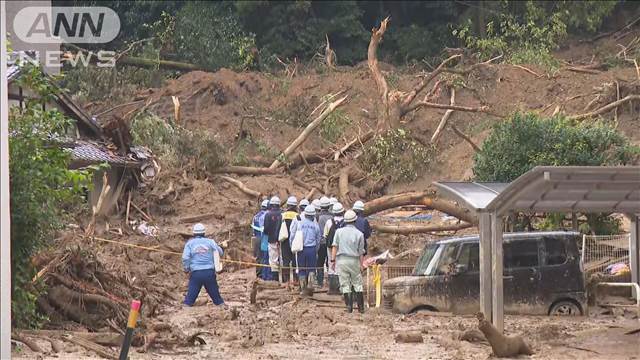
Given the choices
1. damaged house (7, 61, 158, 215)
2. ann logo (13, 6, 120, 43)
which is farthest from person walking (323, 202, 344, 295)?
ann logo (13, 6, 120, 43)

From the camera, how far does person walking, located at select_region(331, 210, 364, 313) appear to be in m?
19.9

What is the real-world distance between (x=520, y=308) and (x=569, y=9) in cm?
2877

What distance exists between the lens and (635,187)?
17.2m

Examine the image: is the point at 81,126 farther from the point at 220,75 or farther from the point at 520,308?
the point at 520,308

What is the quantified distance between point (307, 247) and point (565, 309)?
535 cm

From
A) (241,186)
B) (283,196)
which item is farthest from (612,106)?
(241,186)

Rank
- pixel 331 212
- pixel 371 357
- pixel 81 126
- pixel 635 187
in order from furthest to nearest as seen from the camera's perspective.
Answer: pixel 81 126 < pixel 331 212 < pixel 635 187 < pixel 371 357

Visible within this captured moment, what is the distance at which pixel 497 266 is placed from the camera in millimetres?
16672

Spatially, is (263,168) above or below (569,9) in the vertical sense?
below

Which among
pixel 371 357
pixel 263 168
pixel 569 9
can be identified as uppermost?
pixel 569 9

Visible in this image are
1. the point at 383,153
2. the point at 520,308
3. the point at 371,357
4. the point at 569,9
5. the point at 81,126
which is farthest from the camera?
the point at 569,9

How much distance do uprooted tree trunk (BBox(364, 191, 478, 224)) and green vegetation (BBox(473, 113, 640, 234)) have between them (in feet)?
3.30

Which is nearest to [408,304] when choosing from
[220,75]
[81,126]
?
[81,126]

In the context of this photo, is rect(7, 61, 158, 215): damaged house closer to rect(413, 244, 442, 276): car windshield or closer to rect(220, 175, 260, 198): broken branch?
rect(220, 175, 260, 198): broken branch
